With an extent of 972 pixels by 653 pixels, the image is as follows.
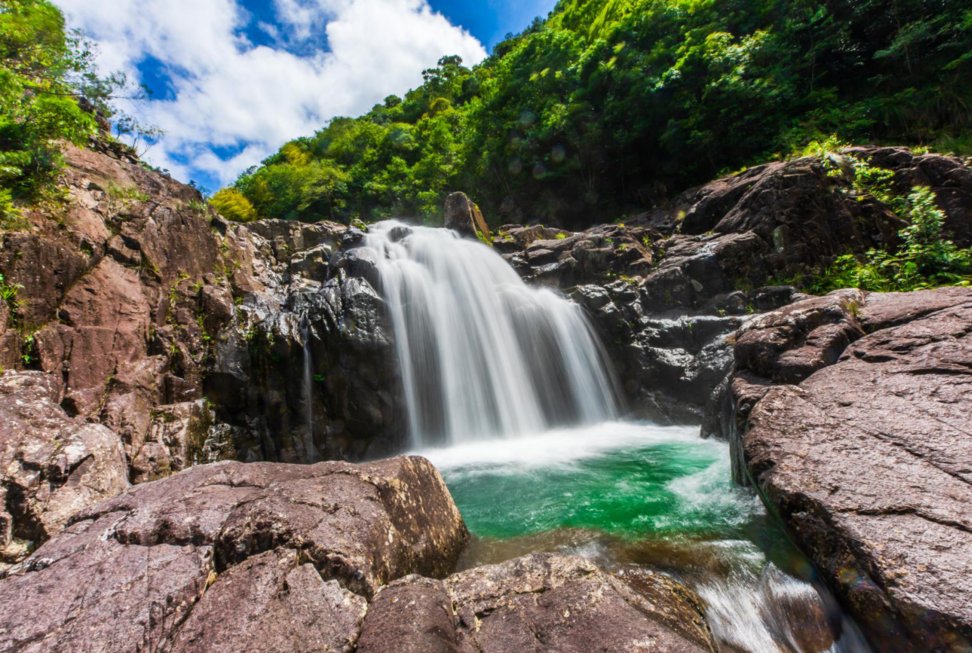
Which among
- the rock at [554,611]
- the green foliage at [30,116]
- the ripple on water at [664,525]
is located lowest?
the ripple on water at [664,525]

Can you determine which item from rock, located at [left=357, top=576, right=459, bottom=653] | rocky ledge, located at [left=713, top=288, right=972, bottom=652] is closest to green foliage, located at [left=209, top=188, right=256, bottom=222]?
Result: rock, located at [left=357, top=576, right=459, bottom=653]

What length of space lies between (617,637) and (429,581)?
1.22 m

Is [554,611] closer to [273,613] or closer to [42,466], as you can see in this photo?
[273,613]

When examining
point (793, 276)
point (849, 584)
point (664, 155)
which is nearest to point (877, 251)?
point (793, 276)

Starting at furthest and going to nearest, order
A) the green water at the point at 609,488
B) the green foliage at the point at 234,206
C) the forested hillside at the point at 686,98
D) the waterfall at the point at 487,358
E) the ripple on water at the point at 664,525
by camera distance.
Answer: the green foliage at the point at 234,206 → the forested hillside at the point at 686,98 → the waterfall at the point at 487,358 → the green water at the point at 609,488 → the ripple on water at the point at 664,525

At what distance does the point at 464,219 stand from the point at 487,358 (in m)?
8.37

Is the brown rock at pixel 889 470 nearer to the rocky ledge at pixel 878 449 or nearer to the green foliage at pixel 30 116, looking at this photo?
the rocky ledge at pixel 878 449

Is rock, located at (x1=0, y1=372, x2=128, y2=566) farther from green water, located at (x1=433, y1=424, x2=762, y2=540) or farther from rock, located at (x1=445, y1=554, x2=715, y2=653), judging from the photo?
green water, located at (x1=433, y1=424, x2=762, y2=540)

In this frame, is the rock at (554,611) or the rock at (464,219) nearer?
the rock at (554,611)

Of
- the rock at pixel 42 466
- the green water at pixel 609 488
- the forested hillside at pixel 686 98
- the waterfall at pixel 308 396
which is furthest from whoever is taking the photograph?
the forested hillside at pixel 686 98

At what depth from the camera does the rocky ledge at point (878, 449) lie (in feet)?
7.38

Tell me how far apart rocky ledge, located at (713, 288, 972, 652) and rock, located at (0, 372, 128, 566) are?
636 cm

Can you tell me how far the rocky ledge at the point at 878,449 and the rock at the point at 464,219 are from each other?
41.6 feet

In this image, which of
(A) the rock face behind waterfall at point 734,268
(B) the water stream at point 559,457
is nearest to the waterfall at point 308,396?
(B) the water stream at point 559,457
